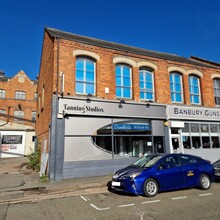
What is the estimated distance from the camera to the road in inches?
209

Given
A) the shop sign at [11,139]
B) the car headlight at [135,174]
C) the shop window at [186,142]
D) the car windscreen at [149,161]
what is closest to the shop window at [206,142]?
Answer: the shop window at [186,142]

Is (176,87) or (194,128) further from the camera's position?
(176,87)

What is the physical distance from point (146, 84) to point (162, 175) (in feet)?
23.8

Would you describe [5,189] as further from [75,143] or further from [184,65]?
[184,65]

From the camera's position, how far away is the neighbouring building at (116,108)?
10562 mm

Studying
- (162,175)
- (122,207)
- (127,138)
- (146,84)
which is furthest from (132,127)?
(122,207)

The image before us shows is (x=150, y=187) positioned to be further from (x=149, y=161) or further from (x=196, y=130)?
(x=196, y=130)

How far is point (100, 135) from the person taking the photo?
37.1 feet

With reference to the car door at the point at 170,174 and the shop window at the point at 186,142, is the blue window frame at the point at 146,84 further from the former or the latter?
the car door at the point at 170,174

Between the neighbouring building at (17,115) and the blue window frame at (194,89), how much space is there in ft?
61.1

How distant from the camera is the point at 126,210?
18.9ft

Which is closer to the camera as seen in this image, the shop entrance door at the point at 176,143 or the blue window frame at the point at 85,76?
the blue window frame at the point at 85,76

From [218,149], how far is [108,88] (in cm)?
900

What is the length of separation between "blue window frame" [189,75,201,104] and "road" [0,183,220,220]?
854 centimetres
